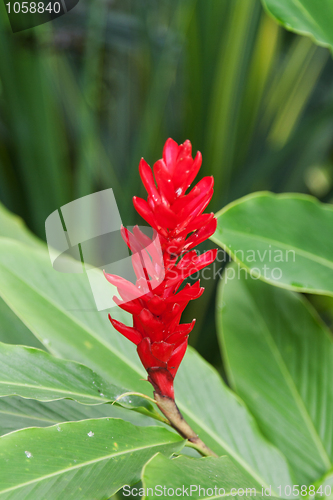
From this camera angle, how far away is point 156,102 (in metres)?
0.91

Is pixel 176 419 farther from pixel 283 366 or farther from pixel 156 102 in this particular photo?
pixel 156 102

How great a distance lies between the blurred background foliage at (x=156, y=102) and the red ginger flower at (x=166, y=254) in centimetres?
62

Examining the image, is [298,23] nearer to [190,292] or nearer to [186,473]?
[190,292]

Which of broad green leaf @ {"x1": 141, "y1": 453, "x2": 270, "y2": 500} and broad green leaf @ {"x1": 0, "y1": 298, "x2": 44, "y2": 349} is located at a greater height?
broad green leaf @ {"x1": 141, "y1": 453, "x2": 270, "y2": 500}

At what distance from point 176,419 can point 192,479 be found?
64mm

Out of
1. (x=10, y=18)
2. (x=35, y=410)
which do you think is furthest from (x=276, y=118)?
(x=35, y=410)

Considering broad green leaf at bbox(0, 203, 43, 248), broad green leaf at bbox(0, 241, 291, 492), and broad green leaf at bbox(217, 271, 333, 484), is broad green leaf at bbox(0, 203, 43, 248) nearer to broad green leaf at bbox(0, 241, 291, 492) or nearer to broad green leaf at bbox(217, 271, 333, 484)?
broad green leaf at bbox(0, 241, 291, 492)

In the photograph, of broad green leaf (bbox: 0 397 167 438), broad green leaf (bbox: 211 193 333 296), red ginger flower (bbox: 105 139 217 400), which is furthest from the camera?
broad green leaf (bbox: 211 193 333 296)

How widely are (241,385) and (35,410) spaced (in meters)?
0.37

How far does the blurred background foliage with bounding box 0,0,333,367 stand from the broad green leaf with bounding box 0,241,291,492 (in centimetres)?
37

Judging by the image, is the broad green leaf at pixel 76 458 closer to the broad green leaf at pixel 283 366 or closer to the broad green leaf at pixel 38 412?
the broad green leaf at pixel 38 412

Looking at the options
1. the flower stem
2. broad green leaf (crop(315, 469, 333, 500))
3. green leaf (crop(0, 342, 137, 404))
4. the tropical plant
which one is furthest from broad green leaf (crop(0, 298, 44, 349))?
broad green leaf (crop(315, 469, 333, 500))

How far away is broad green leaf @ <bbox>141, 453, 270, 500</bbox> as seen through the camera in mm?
305

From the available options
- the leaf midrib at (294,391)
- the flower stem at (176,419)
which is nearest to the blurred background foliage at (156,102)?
the leaf midrib at (294,391)
